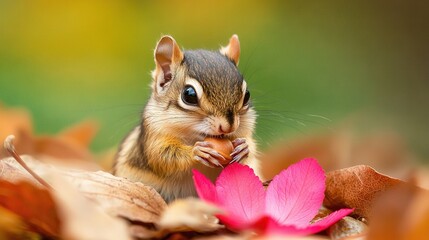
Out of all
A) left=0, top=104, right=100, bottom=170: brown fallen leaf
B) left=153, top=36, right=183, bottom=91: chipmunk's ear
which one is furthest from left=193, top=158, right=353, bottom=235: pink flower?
left=0, top=104, right=100, bottom=170: brown fallen leaf

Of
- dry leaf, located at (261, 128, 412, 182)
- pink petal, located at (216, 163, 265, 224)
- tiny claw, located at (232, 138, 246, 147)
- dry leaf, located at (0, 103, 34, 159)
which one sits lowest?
dry leaf, located at (0, 103, 34, 159)

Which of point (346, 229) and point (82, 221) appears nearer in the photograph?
point (82, 221)

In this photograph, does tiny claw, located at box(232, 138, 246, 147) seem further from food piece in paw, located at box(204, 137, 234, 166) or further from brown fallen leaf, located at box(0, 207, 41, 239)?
brown fallen leaf, located at box(0, 207, 41, 239)

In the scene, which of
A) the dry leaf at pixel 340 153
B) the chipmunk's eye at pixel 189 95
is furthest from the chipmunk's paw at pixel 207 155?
the dry leaf at pixel 340 153

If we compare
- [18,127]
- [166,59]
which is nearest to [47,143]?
[18,127]

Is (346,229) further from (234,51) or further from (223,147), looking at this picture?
(234,51)

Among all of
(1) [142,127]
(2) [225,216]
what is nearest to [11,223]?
(2) [225,216]
